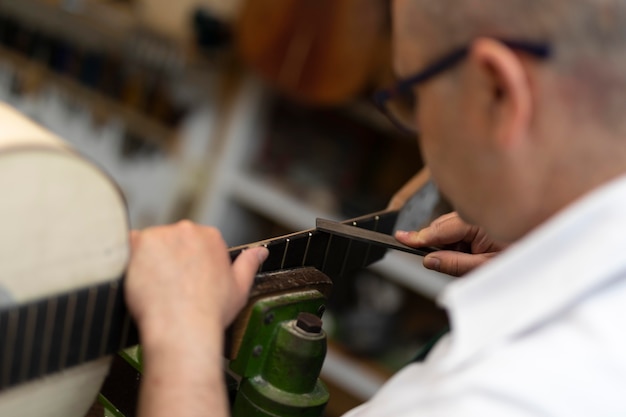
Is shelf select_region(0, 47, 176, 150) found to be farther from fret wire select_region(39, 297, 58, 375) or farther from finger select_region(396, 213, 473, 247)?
fret wire select_region(39, 297, 58, 375)

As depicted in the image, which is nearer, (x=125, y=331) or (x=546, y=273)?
(x=546, y=273)

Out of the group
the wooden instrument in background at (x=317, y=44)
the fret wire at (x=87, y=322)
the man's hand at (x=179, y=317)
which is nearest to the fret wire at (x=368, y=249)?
the man's hand at (x=179, y=317)

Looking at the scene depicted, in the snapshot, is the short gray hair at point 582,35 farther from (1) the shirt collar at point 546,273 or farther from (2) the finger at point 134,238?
(2) the finger at point 134,238

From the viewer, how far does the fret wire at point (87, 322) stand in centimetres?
72

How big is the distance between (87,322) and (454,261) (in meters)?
0.50

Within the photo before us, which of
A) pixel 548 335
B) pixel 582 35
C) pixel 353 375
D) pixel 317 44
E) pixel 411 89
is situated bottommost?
pixel 353 375

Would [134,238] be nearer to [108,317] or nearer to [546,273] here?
[108,317]

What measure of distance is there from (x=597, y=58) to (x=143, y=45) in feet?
7.00

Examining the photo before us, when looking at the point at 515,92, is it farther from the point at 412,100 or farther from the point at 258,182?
the point at 258,182

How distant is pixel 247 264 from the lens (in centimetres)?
85

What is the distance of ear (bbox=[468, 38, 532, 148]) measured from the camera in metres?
0.64

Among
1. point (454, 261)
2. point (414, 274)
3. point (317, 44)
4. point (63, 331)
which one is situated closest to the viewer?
point (63, 331)

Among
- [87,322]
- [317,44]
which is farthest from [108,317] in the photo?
[317,44]

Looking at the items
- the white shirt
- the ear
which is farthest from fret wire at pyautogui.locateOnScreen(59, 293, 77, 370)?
the ear
